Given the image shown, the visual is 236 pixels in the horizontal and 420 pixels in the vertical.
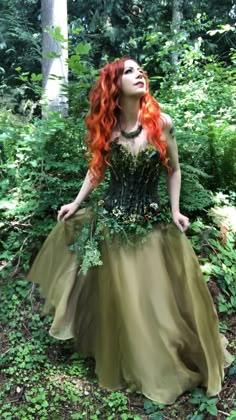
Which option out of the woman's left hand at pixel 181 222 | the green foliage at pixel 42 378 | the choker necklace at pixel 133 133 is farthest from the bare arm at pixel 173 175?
the green foliage at pixel 42 378

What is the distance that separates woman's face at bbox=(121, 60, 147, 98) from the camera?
2.24 meters

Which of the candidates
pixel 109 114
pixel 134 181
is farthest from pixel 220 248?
pixel 109 114

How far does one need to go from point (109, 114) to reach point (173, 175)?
524 mm

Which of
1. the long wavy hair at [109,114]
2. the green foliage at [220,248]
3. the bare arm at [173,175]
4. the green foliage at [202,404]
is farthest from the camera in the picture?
the green foliage at [220,248]

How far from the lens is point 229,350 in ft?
8.93

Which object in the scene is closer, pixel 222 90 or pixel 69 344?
pixel 69 344

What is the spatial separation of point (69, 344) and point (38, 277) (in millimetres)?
480

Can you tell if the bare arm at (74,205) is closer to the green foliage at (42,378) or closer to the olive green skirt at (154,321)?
the olive green skirt at (154,321)

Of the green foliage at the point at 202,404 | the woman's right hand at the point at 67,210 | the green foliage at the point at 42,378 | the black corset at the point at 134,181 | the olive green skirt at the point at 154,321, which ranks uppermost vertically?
→ the black corset at the point at 134,181

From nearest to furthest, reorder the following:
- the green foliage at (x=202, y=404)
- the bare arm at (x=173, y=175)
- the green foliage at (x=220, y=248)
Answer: the green foliage at (x=202, y=404), the bare arm at (x=173, y=175), the green foliage at (x=220, y=248)

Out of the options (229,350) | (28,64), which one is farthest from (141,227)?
(28,64)

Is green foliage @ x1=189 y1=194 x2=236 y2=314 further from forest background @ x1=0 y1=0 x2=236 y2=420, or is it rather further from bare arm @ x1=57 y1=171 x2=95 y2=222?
bare arm @ x1=57 y1=171 x2=95 y2=222

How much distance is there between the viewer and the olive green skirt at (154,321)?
2.29 m

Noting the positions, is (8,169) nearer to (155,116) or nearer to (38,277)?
(38,277)
